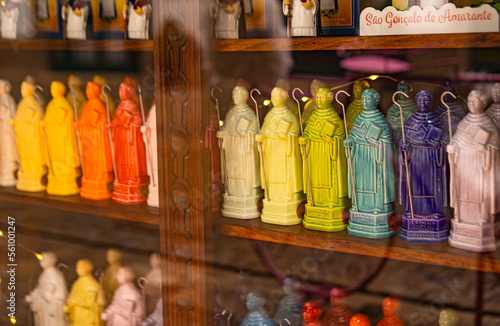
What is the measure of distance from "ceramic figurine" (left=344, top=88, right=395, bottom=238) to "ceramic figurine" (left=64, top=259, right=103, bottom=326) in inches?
27.2

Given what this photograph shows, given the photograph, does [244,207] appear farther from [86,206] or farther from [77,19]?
[77,19]

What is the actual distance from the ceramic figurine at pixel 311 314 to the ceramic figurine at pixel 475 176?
1.06ft

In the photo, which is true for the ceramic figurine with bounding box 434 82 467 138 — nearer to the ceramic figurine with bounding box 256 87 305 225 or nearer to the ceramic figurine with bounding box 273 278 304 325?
the ceramic figurine with bounding box 256 87 305 225

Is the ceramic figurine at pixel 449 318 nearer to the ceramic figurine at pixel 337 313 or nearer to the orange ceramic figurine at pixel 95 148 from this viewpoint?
the ceramic figurine at pixel 337 313

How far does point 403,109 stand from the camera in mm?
1168

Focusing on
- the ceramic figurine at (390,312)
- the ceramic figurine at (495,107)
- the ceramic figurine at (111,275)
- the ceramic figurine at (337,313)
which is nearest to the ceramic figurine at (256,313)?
the ceramic figurine at (337,313)

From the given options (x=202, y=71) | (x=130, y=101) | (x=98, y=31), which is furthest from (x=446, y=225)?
(x=98, y=31)

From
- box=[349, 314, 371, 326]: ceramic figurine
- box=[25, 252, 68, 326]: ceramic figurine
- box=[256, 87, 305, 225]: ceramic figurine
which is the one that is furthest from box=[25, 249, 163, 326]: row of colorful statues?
box=[349, 314, 371, 326]: ceramic figurine

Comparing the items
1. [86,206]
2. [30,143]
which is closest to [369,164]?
[86,206]

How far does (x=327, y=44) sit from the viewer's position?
113 cm

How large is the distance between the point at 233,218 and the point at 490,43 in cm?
62

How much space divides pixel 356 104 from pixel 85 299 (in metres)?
0.82

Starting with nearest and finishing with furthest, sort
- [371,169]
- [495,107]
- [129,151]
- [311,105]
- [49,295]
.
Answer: [495,107] < [371,169] < [311,105] < [129,151] < [49,295]

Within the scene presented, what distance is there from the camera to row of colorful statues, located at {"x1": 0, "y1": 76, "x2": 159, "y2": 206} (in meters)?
1.40
